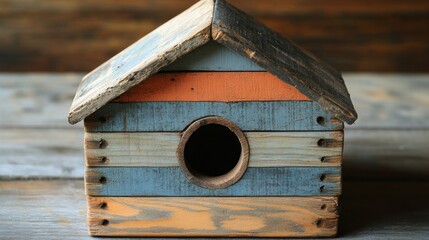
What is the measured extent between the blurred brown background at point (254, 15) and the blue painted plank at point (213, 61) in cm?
176

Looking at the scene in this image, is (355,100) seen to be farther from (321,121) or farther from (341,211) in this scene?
(321,121)

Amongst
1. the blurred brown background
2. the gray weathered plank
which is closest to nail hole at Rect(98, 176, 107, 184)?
the gray weathered plank

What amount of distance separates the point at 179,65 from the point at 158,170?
0.17 metres

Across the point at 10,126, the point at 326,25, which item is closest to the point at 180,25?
the point at 10,126

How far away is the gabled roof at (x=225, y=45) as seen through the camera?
1194 millimetres

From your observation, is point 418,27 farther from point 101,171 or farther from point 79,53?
point 101,171

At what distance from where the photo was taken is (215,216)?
1.29 m

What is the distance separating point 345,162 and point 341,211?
0.28m

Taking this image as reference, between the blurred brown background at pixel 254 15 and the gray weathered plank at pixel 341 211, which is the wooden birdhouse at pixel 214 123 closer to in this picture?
the gray weathered plank at pixel 341 211

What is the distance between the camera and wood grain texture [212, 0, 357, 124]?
1.20 metres

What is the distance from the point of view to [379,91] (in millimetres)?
2254

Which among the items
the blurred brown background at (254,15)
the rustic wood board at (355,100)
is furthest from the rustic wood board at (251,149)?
the blurred brown background at (254,15)

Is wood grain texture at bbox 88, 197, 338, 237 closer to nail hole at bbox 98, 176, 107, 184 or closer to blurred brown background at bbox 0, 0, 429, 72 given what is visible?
nail hole at bbox 98, 176, 107, 184

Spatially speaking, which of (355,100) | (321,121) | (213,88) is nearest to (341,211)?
(321,121)
